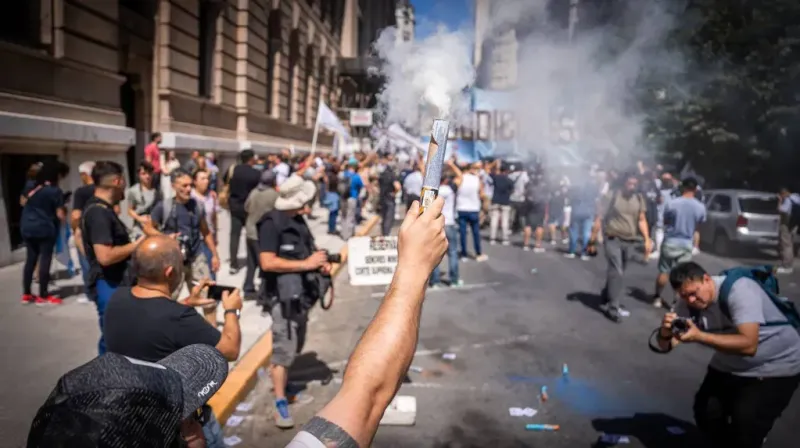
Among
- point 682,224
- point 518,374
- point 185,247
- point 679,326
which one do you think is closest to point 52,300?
point 185,247

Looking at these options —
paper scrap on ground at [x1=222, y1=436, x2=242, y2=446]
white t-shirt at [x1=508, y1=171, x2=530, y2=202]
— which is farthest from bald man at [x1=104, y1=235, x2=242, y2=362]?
white t-shirt at [x1=508, y1=171, x2=530, y2=202]

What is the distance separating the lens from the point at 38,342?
533cm

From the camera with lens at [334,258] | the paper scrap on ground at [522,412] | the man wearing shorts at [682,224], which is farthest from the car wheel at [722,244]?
the camera with lens at [334,258]

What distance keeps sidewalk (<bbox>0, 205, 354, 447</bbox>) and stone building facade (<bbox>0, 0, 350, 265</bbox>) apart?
211 cm

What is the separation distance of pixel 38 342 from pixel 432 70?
4575 millimetres

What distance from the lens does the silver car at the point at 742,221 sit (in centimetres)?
1336

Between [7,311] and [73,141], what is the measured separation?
414cm

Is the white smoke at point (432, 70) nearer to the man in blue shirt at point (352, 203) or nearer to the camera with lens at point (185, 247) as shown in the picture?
the camera with lens at point (185, 247)

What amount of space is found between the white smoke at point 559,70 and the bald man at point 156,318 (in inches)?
122

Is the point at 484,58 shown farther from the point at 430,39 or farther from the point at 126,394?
the point at 126,394

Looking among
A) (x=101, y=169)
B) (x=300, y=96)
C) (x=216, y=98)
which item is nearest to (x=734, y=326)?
(x=101, y=169)

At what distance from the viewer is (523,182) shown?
14.6m

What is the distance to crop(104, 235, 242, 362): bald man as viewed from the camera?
8.74 ft

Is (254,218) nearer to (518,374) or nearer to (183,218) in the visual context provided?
(183,218)
